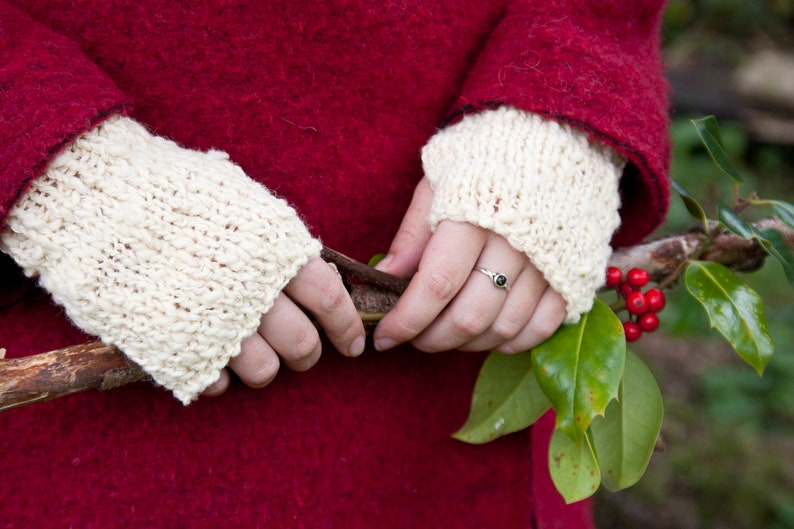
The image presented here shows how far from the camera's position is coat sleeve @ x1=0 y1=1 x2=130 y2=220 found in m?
0.77

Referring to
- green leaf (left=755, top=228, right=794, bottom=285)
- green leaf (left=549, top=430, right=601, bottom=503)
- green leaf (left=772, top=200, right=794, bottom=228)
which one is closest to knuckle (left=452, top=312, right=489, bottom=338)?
green leaf (left=549, top=430, right=601, bottom=503)

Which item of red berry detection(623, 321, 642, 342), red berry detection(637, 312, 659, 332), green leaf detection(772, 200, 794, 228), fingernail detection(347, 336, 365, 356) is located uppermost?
fingernail detection(347, 336, 365, 356)

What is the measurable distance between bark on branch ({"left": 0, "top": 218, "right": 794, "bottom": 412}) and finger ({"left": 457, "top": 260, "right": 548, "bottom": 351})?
0.14m

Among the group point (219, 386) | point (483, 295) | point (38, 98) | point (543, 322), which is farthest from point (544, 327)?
point (38, 98)

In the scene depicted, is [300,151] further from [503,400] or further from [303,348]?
[503,400]

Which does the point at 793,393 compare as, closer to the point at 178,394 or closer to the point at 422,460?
the point at 422,460

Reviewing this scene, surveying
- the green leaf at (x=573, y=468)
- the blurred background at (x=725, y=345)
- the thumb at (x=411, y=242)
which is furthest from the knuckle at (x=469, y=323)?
the blurred background at (x=725, y=345)

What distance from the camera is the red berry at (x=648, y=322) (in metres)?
1.11

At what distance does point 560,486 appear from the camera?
1015mm

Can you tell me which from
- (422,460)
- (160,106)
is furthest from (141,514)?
(160,106)

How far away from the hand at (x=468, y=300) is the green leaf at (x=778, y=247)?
0.36 meters

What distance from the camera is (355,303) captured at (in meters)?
0.97

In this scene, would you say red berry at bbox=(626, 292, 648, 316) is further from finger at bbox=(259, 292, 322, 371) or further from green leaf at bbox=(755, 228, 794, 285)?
finger at bbox=(259, 292, 322, 371)

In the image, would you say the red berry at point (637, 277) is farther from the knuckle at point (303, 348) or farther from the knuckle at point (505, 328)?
the knuckle at point (303, 348)
